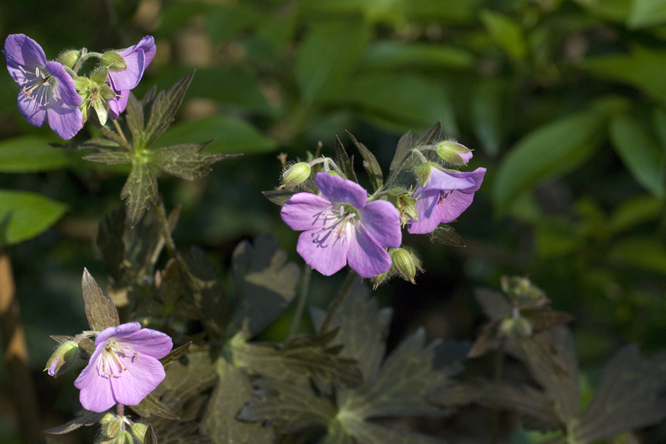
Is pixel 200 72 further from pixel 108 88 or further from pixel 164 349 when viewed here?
pixel 164 349

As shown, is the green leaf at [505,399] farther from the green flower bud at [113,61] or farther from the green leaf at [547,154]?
the green flower bud at [113,61]

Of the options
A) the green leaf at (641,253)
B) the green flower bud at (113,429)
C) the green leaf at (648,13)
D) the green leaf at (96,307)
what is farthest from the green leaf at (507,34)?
the green flower bud at (113,429)

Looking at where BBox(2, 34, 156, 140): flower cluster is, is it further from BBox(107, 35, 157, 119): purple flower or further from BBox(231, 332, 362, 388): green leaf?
BBox(231, 332, 362, 388): green leaf

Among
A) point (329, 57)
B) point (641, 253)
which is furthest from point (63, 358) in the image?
point (641, 253)

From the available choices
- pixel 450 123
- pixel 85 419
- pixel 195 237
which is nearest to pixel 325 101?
pixel 450 123

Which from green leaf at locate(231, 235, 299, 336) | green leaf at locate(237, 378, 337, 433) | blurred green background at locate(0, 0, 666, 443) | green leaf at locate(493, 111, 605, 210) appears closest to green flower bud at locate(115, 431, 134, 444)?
green leaf at locate(237, 378, 337, 433)

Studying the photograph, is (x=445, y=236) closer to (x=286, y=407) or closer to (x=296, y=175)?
(x=296, y=175)
